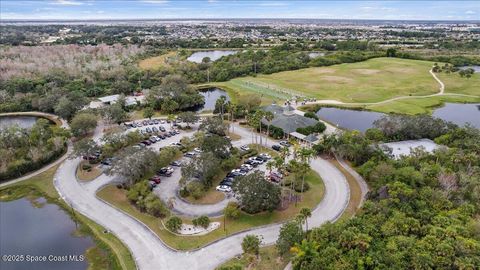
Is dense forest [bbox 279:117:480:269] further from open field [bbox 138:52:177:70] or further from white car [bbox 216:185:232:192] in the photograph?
open field [bbox 138:52:177:70]

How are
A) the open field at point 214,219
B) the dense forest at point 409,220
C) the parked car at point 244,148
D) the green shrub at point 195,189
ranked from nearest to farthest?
the dense forest at point 409,220 → the open field at point 214,219 → the green shrub at point 195,189 → the parked car at point 244,148

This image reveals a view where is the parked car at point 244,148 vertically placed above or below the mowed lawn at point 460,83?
below

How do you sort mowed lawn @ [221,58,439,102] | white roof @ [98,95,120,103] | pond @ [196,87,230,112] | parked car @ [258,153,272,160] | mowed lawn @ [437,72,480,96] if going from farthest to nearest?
mowed lawn @ [437,72,480,96] → mowed lawn @ [221,58,439,102] → pond @ [196,87,230,112] → white roof @ [98,95,120,103] → parked car @ [258,153,272,160]

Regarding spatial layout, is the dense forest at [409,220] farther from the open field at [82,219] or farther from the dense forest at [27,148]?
the dense forest at [27,148]

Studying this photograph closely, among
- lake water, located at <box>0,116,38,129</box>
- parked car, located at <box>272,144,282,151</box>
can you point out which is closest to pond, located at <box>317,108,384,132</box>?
parked car, located at <box>272,144,282,151</box>

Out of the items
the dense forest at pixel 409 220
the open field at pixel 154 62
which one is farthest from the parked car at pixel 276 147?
the open field at pixel 154 62
